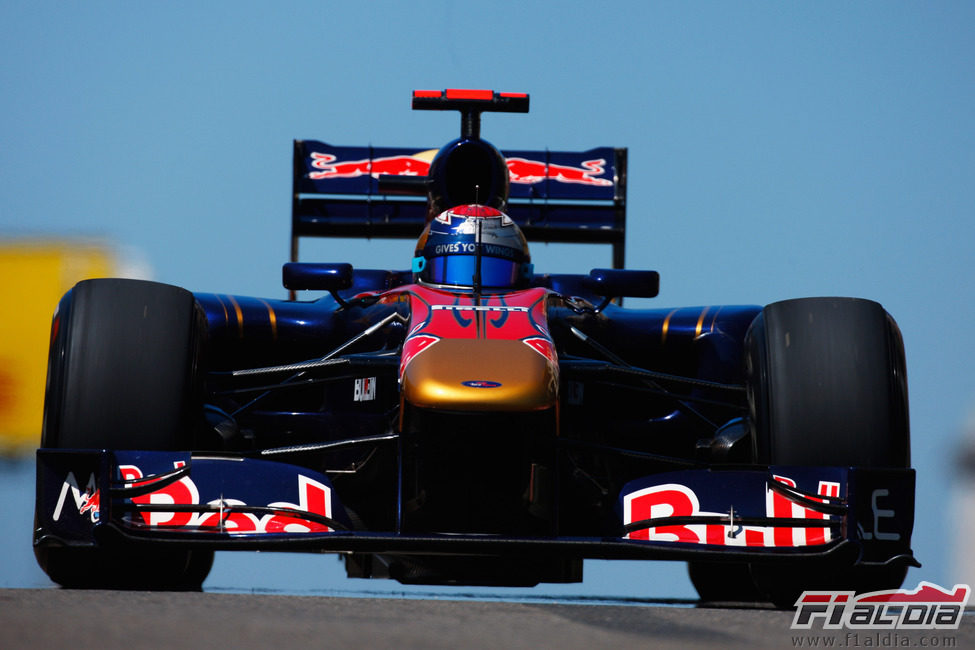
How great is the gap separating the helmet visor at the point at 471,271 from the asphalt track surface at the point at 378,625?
251cm

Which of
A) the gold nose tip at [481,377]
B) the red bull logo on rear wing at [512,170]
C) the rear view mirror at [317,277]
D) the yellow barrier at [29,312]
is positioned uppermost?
the red bull logo on rear wing at [512,170]

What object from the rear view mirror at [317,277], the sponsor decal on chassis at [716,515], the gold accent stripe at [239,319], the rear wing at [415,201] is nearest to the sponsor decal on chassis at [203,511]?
the sponsor decal on chassis at [716,515]

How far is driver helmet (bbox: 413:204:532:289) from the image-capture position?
6.49m

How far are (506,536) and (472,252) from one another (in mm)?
2181

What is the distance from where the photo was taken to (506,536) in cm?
457

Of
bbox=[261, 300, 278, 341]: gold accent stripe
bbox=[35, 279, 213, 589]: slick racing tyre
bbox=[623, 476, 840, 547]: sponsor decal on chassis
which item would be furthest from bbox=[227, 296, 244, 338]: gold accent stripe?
bbox=[623, 476, 840, 547]: sponsor decal on chassis

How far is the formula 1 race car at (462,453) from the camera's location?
15.3ft

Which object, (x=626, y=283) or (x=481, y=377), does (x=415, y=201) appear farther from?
(x=481, y=377)

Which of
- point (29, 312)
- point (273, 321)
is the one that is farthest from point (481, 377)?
point (29, 312)

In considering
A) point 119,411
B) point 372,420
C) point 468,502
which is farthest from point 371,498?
point 119,411

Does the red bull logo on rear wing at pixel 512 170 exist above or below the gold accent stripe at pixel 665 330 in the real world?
above

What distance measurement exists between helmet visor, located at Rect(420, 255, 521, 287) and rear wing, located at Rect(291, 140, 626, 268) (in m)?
3.33

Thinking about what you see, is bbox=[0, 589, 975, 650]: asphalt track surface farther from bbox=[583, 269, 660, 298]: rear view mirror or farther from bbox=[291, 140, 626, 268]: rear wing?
bbox=[291, 140, 626, 268]: rear wing

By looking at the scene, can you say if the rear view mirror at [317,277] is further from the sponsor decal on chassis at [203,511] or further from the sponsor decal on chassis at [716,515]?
the sponsor decal on chassis at [716,515]
